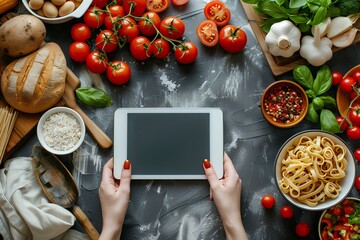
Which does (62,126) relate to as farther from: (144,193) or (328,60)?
(328,60)

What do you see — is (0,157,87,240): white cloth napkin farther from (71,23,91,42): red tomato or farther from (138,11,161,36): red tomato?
(138,11,161,36): red tomato

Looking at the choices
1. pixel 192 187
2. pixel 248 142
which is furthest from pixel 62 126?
pixel 248 142

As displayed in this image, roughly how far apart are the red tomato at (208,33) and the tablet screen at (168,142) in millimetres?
273

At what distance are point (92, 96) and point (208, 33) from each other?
0.50 metres

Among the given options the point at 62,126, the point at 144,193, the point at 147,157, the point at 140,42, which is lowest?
the point at 144,193

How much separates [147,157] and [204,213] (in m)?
0.30

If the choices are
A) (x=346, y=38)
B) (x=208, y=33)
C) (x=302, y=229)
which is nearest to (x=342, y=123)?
(x=346, y=38)

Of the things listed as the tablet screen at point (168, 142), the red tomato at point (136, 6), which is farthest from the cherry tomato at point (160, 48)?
the tablet screen at point (168, 142)

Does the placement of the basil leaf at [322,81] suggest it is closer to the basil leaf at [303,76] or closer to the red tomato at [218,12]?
the basil leaf at [303,76]

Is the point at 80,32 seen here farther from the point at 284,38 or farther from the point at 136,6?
the point at 284,38

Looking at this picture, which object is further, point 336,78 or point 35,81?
point 336,78

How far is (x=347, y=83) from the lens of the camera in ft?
5.88

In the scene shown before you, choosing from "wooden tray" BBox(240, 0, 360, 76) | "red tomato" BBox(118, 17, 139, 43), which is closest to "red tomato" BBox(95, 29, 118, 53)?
"red tomato" BBox(118, 17, 139, 43)

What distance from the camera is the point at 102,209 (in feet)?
5.79
